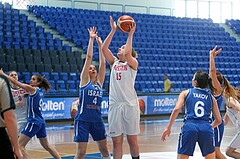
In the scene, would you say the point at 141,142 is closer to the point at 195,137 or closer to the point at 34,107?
the point at 34,107

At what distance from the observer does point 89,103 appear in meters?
7.67

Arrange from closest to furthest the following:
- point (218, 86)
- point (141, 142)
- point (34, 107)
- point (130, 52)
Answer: point (130, 52) < point (218, 86) < point (34, 107) < point (141, 142)

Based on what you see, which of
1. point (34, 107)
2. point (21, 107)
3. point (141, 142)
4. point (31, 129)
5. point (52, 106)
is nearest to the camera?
point (31, 129)

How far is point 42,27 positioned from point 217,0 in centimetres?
1379

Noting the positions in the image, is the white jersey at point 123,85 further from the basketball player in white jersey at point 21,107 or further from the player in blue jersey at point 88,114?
the basketball player in white jersey at point 21,107

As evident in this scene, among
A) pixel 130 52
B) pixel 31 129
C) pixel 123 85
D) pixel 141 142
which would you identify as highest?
pixel 130 52

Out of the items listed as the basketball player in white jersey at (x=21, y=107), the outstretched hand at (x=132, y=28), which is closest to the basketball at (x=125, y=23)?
the outstretched hand at (x=132, y=28)

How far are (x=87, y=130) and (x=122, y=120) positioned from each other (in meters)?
0.53

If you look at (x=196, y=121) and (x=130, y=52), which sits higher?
(x=130, y=52)

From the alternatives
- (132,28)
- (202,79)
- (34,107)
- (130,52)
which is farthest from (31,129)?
(202,79)

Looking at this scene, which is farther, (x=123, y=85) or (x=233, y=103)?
(x=233, y=103)

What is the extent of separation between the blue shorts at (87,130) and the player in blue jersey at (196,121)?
4.16ft

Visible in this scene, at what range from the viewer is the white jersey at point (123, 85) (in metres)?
7.57

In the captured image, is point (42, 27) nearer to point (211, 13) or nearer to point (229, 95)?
point (211, 13)
